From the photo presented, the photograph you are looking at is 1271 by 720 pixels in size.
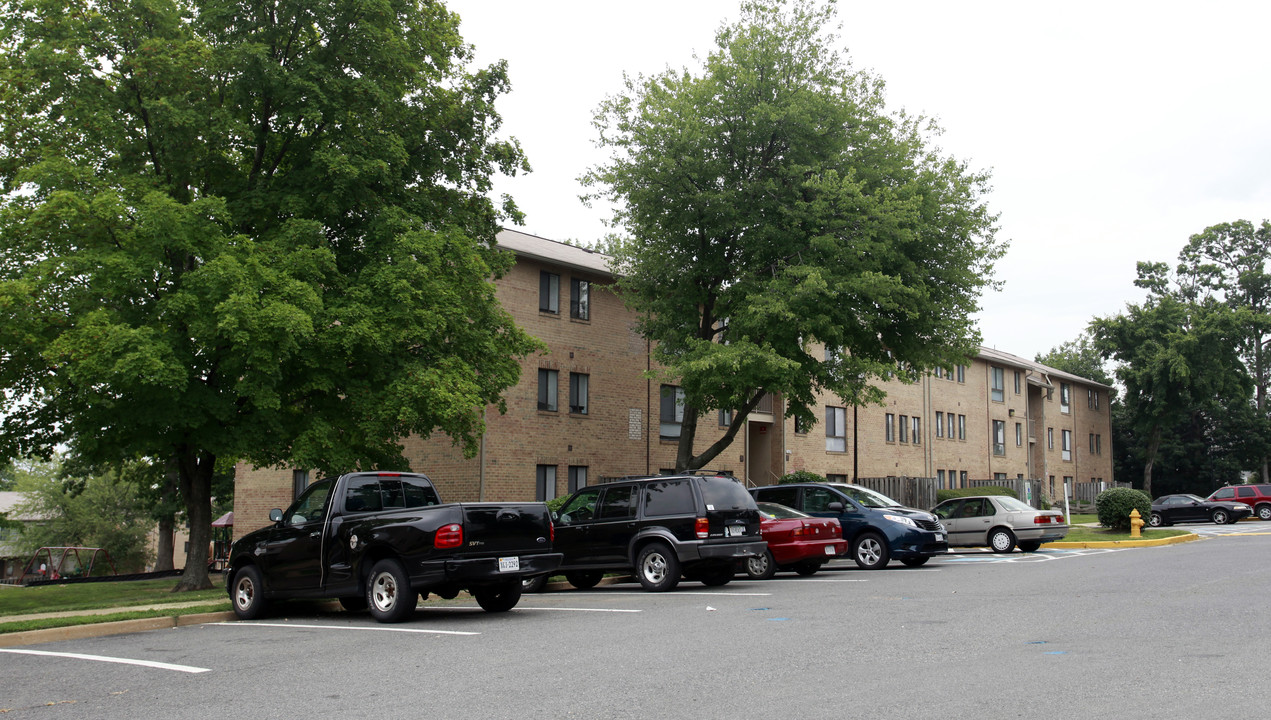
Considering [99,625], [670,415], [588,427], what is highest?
[670,415]

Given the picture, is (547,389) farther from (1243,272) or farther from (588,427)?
(1243,272)

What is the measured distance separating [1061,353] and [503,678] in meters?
111

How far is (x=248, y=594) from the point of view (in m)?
12.8

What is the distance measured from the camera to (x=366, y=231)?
1942 cm

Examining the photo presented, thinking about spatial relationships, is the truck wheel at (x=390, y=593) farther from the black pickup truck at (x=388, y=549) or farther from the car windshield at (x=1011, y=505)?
the car windshield at (x=1011, y=505)

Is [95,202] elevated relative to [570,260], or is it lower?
lower

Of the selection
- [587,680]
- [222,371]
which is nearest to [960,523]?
[222,371]

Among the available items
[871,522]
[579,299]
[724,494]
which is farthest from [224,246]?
[579,299]

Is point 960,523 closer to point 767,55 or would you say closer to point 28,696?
point 767,55

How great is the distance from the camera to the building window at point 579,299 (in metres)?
30.5

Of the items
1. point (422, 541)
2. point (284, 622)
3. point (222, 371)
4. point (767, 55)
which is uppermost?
point (767, 55)

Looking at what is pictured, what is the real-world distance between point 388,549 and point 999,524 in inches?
670

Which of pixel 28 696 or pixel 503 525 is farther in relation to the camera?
pixel 503 525

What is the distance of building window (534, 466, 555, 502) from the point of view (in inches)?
1134
